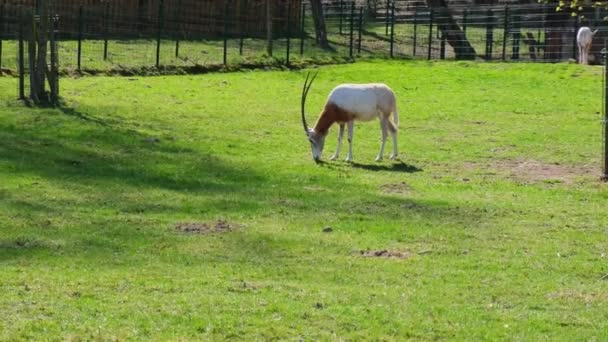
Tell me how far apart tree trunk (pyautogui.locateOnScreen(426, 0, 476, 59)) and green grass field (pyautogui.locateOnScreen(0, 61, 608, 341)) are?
583 inches

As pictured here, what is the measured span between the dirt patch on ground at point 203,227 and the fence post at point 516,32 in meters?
28.6

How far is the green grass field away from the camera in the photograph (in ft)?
30.1

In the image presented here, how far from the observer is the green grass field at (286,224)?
9188 mm

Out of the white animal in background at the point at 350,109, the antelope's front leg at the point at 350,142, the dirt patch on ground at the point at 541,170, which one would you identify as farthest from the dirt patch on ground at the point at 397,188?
the white animal in background at the point at 350,109

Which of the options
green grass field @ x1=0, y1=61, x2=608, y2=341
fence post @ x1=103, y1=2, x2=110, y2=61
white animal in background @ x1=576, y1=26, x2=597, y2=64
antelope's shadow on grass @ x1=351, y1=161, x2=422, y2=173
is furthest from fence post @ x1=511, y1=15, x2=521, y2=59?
antelope's shadow on grass @ x1=351, y1=161, x2=422, y2=173

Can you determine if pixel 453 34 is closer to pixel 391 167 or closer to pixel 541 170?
pixel 541 170

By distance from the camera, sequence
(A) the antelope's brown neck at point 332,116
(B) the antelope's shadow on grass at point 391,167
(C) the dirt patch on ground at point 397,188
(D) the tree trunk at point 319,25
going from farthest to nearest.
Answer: (D) the tree trunk at point 319,25 < (A) the antelope's brown neck at point 332,116 < (B) the antelope's shadow on grass at point 391,167 < (C) the dirt patch on ground at point 397,188

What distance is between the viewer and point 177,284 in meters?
10.3

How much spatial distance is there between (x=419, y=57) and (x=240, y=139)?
21803 millimetres

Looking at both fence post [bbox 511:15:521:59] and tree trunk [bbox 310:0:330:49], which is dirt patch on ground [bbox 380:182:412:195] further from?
tree trunk [bbox 310:0:330:49]

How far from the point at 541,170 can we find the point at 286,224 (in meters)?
6.99

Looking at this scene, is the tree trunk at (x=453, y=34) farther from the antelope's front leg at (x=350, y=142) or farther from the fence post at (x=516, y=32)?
the antelope's front leg at (x=350, y=142)

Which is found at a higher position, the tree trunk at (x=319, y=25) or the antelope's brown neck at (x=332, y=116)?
the tree trunk at (x=319, y=25)

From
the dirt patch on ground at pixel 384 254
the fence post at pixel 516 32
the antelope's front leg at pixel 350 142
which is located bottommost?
the dirt patch on ground at pixel 384 254
